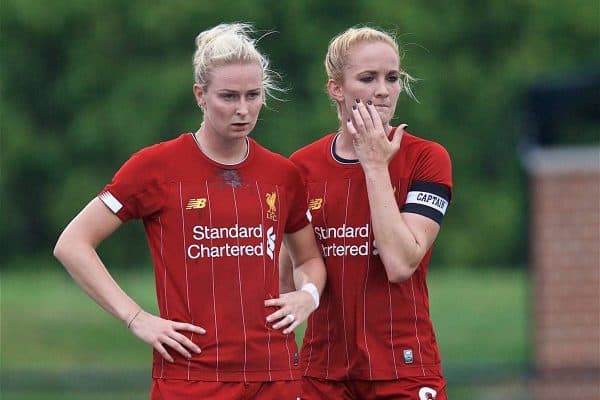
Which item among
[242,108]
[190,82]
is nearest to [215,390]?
[242,108]

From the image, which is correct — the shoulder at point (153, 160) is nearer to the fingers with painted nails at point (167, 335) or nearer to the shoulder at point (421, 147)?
the fingers with painted nails at point (167, 335)

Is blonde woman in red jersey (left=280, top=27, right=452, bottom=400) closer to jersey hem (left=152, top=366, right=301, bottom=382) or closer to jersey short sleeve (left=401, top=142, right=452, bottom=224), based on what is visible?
jersey short sleeve (left=401, top=142, right=452, bottom=224)

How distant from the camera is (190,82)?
90.4 feet

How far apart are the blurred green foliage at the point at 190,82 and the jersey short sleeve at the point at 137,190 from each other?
72.6 ft

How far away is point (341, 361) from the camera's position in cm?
535

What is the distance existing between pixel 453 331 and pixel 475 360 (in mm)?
1545

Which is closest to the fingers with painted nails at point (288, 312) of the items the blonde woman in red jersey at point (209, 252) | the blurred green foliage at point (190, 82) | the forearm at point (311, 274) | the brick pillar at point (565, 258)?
the blonde woman in red jersey at point (209, 252)

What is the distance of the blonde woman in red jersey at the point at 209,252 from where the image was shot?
4867 mm

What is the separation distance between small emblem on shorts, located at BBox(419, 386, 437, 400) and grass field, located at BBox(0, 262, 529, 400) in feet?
22.5

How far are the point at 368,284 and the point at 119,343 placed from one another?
12.9 meters

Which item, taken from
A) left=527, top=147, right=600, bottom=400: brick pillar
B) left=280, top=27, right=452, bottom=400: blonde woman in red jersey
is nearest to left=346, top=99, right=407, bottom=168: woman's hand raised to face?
left=280, top=27, right=452, bottom=400: blonde woman in red jersey

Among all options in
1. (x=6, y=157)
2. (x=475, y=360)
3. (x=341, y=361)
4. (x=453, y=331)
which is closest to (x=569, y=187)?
(x=475, y=360)

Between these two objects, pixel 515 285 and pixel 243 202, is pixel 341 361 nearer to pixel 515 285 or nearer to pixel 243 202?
pixel 243 202

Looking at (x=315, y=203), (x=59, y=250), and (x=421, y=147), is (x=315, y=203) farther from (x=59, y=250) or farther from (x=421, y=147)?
(x=59, y=250)
